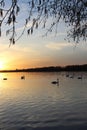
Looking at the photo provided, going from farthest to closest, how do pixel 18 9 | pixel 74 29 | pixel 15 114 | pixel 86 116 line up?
1. pixel 15 114
2. pixel 86 116
3. pixel 74 29
4. pixel 18 9

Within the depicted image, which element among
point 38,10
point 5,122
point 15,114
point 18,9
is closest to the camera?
point 18,9

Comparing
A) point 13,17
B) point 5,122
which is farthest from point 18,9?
point 5,122

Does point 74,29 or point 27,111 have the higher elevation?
point 74,29

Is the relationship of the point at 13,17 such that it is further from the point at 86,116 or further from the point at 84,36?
the point at 86,116

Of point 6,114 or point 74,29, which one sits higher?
point 74,29

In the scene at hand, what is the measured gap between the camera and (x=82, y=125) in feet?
77.0

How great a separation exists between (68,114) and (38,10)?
25.2 m

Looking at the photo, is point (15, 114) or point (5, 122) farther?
point (15, 114)

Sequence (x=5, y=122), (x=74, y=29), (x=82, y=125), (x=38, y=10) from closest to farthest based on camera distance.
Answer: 1. (x=38, y=10)
2. (x=74, y=29)
3. (x=82, y=125)
4. (x=5, y=122)

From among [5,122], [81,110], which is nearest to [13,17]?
[5,122]

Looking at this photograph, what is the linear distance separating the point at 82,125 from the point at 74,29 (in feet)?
59.7

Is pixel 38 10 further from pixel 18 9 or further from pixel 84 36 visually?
pixel 84 36

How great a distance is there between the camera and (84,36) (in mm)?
6551

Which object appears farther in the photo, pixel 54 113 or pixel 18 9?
pixel 54 113
